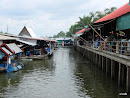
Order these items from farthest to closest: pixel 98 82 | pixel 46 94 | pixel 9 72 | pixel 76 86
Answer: pixel 9 72 < pixel 98 82 < pixel 76 86 < pixel 46 94

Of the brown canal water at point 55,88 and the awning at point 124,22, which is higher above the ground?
the awning at point 124,22

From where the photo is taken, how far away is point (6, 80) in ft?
38.5

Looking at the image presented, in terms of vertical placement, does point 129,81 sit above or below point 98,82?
above

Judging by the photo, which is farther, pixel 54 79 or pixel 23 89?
pixel 54 79

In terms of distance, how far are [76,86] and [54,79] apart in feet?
7.91

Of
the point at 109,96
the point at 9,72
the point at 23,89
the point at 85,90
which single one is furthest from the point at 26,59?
the point at 109,96

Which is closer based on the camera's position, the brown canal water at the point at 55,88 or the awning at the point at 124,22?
the brown canal water at the point at 55,88

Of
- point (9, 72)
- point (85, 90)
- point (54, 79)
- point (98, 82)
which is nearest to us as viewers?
point (85, 90)

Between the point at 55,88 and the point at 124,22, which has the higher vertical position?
the point at 124,22

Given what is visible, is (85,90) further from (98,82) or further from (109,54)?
(109,54)

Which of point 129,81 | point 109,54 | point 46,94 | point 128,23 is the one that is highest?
point 128,23

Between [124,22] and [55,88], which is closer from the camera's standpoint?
[55,88]

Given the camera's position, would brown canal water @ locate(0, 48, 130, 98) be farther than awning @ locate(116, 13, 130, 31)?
No

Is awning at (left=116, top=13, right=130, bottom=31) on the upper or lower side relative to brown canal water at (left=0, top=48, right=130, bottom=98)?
upper
